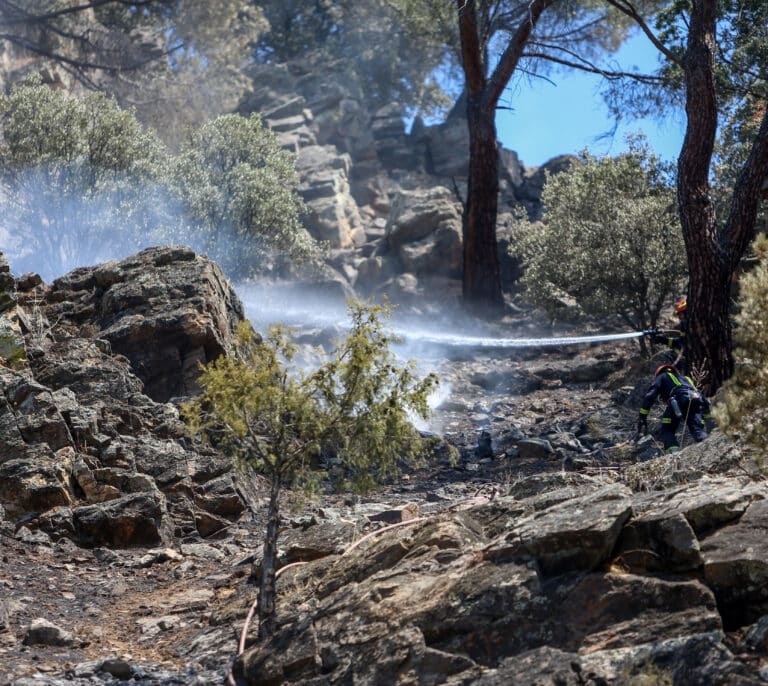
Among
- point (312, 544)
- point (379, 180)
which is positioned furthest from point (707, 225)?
point (379, 180)

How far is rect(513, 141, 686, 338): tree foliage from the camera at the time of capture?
846 inches

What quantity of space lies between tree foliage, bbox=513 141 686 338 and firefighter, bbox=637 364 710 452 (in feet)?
28.0

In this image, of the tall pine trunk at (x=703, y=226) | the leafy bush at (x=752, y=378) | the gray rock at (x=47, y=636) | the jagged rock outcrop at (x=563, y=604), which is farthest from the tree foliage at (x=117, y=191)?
the leafy bush at (x=752, y=378)

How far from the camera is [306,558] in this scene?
8.86 metres

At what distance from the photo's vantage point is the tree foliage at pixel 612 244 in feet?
70.5

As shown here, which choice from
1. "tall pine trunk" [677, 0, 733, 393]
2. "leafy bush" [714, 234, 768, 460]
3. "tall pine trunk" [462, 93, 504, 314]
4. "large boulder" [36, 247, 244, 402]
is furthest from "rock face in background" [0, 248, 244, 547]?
"tall pine trunk" [462, 93, 504, 314]

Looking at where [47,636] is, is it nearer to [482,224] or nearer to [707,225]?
[707,225]

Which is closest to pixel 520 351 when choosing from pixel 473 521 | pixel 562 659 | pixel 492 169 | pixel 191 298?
pixel 492 169

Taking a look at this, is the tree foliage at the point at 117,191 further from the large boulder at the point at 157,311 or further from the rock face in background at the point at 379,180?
the large boulder at the point at 157,311

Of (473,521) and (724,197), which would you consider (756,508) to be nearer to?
(473,521)

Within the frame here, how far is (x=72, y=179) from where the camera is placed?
1033 inches

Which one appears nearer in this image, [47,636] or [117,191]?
[47,636]

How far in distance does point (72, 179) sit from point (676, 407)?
18766 mm

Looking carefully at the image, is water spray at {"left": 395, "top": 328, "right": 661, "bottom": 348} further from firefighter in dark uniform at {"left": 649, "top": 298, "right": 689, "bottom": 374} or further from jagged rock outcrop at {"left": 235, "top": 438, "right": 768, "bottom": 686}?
jagged rock outcrop at {"left": 235, "top": 438, "right": 768, "bottom": 686}
